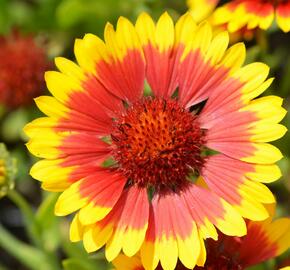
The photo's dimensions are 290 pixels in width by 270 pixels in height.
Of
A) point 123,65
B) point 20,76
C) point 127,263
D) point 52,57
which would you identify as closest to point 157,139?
point 123,65

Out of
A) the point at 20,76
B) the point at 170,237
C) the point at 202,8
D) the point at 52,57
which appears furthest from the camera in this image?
the point at 52,57

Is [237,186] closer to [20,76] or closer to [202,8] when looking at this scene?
[202,8]

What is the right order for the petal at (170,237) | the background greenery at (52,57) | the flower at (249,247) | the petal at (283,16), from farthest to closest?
the background greenery at (52,57), the petal at (283,16), the flower at (249,247), the petal at (170,237)

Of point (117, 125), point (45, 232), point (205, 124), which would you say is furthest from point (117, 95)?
point (45, 232)

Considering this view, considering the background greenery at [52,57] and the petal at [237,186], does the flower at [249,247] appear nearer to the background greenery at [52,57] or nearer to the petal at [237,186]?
the petal at [237,186]

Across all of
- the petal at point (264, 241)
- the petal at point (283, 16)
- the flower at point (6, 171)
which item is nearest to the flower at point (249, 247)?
the petal at point (264, 241)
